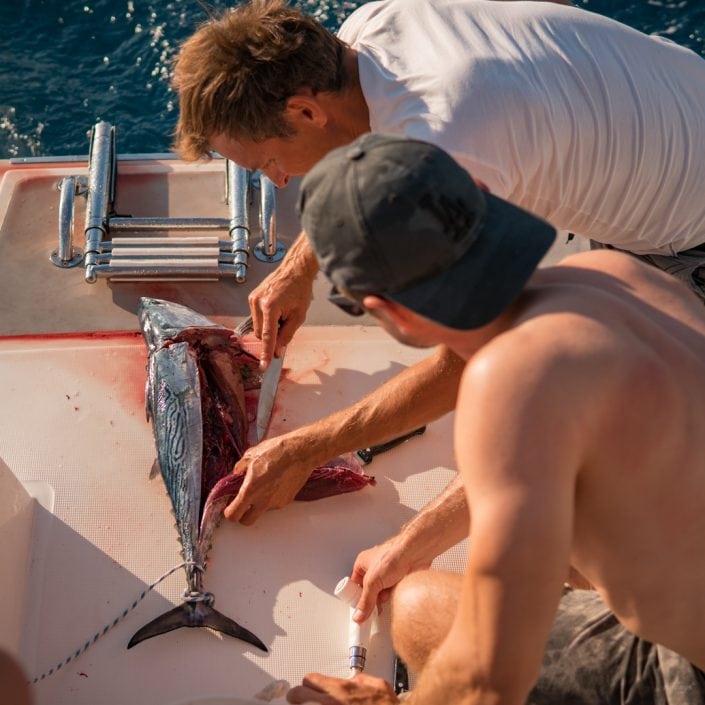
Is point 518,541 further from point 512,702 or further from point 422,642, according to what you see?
point 422,642

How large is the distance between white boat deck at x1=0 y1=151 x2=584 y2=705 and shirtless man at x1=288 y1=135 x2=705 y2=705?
3.36ft

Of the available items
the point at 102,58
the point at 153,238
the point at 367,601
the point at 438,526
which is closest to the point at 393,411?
the point at 438,526

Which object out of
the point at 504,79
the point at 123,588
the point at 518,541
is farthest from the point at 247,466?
the point at 518,541

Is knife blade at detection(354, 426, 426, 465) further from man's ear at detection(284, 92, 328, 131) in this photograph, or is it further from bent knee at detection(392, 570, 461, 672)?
man's ear at detection(284, 92, 328, 131)

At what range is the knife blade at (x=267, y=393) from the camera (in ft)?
11.6

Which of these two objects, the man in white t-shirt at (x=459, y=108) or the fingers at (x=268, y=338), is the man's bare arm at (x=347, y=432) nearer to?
the man in white t-shirt at (x=459, y=108)

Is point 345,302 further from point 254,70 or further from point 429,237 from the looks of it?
point 254,70

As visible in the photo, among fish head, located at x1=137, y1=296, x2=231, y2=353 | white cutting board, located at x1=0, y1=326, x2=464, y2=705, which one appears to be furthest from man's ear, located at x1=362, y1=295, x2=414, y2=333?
fish head, located at x1=137, y1=296, x2=231, y2=353

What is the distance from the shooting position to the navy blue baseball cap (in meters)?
1.85

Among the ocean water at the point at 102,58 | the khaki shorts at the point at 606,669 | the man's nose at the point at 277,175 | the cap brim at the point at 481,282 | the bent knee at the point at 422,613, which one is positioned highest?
the cap brim at the point at 481,282

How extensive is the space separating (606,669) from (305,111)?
5.58 ft

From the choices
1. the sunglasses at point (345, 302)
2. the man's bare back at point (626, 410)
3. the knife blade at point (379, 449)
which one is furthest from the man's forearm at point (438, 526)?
the sunglasses at point (345, 302)

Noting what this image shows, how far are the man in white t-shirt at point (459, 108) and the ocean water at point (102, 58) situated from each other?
3260 mm

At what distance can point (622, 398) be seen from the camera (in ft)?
5.67
